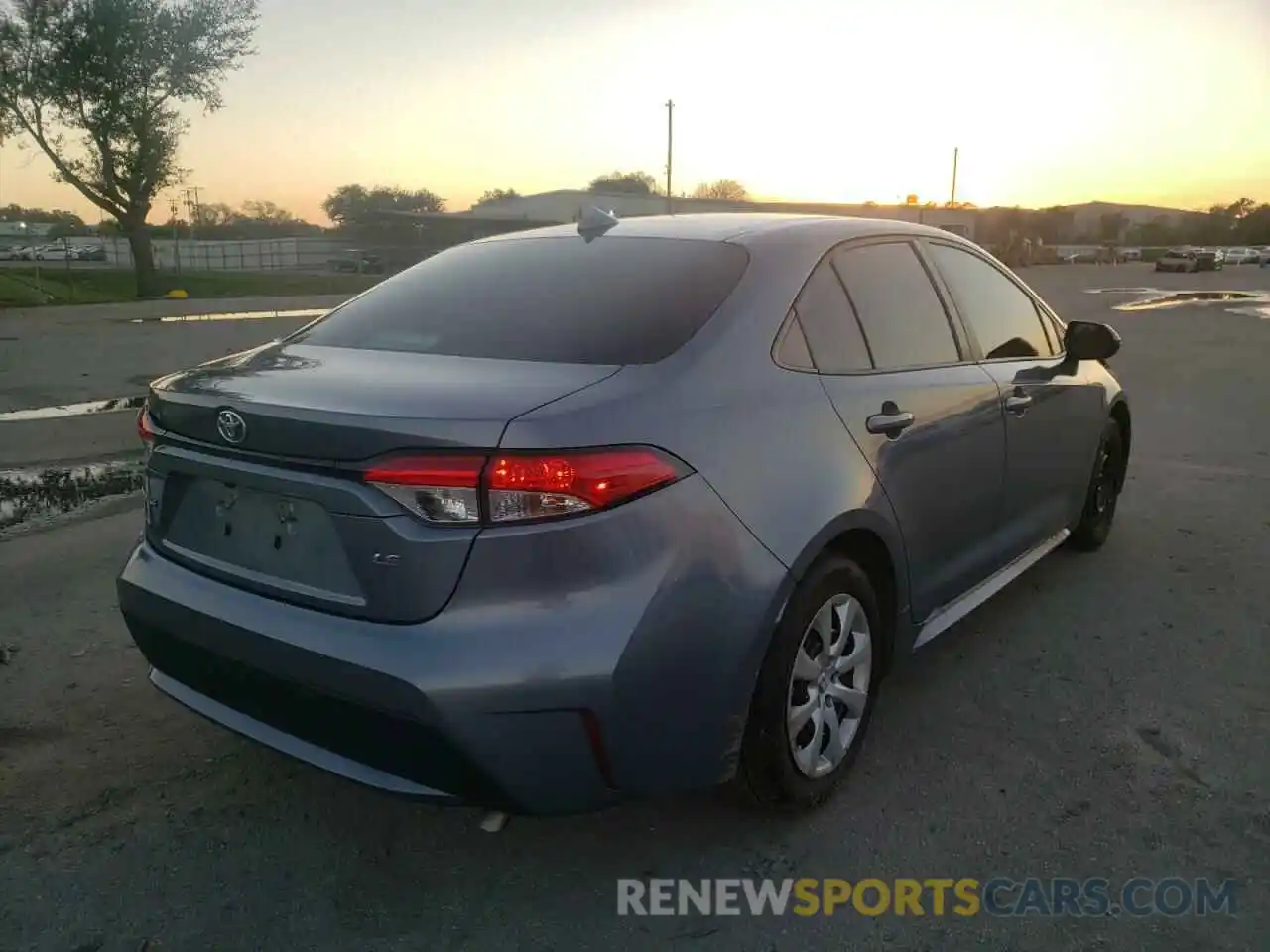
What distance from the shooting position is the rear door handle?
2857mm

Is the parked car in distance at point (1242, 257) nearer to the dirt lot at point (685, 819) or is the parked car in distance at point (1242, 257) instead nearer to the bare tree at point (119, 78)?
the bare tree at point (119, 78)

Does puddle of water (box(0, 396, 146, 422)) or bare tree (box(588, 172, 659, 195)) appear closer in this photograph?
puddle of water (box(0, 396, 146, 422))

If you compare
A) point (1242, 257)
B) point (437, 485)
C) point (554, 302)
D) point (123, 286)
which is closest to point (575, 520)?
point (437, 485)

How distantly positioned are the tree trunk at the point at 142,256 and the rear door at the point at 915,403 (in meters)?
32.7

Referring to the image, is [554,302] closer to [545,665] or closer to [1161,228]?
[545,665]

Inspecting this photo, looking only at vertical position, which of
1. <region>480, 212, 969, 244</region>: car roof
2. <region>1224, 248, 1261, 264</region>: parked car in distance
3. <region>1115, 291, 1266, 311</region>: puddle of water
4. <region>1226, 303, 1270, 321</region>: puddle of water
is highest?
<region>480, 212, 969, 244</region>: car roof

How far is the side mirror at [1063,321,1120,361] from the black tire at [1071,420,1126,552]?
65 centimetres

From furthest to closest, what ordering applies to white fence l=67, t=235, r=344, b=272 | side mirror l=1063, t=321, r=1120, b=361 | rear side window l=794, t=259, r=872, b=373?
white fence l=67, t=235, r=344, b=272
side mirror l=1063, t=321, r=1120, b=361
rear side window l=794, t=259, r=872, b=373

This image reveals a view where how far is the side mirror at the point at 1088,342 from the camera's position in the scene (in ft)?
14.0

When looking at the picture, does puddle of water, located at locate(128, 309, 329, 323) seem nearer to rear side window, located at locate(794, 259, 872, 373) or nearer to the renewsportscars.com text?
→ rear side window, located at locate(794, 259, 872, 373)

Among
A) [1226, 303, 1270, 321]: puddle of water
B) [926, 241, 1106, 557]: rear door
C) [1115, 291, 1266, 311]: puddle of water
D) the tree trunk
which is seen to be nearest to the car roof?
[926, 241, 1106, 557]: rear door

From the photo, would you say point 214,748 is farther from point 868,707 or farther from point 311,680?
point 868,707

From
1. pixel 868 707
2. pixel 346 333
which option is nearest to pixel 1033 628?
pixel 868 707

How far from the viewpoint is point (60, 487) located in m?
6.29
